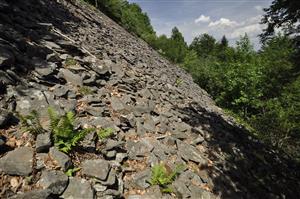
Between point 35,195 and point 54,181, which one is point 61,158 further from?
point 35,195

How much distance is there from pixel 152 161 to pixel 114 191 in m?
1.92

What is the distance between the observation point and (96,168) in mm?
6289

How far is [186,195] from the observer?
692cm

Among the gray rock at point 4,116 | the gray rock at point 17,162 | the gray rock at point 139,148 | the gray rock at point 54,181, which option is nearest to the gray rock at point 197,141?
the gray rock at point 139,148

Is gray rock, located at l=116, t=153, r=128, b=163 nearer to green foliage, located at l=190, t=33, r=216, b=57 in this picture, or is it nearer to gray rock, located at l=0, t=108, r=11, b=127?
gray rock, located at l=0, t=108, r=11, b=127

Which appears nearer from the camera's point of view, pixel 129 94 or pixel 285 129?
pixel 129 94

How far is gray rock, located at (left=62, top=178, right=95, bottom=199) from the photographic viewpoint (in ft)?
17.6

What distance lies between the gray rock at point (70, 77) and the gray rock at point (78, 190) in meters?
4.44

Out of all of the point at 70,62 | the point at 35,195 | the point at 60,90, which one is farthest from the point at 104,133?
the point at 70,62

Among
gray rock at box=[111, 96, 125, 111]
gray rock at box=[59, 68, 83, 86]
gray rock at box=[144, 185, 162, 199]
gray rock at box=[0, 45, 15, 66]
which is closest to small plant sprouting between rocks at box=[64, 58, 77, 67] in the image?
gray rock at box=[59, 68, 83, 86]

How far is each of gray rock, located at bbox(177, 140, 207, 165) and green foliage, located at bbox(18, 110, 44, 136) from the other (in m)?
4.24

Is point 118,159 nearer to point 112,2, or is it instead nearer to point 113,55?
point 113,55

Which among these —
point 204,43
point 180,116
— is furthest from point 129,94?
point 204,43

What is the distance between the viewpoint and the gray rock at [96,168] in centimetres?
612
